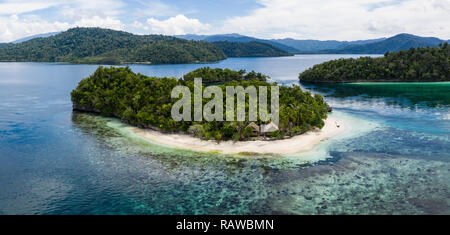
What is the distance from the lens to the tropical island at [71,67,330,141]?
47.3 metres

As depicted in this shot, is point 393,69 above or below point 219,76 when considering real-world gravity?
above

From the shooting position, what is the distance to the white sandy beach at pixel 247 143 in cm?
4306

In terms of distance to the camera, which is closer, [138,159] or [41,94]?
[138,159]

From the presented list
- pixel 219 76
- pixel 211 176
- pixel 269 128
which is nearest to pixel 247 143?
pixel 269 128

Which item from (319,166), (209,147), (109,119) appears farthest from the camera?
→ (109,119)

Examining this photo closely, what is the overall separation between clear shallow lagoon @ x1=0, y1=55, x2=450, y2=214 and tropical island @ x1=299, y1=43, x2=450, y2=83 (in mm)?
86025

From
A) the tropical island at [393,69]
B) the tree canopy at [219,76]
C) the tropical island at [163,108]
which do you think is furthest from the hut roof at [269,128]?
the tropical island at [393,69]

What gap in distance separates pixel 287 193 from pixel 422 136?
112 ft

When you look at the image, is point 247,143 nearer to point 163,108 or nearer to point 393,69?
point 163,108

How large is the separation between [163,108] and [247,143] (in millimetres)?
17836

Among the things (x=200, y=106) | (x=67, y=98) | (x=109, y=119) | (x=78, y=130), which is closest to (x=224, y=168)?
(x=200, y=106)

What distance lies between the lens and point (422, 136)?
164ft

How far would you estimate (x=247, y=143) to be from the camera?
45531 millimetres
